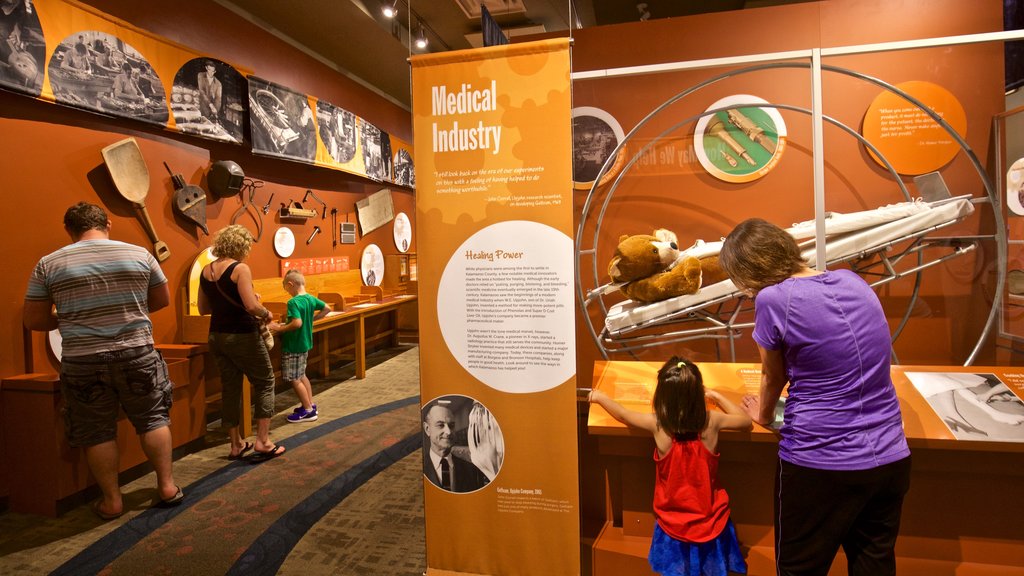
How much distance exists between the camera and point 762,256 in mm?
1402

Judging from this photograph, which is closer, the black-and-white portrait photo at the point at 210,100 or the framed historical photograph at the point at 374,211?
the black-and-white portrait photo at the point at 210,100

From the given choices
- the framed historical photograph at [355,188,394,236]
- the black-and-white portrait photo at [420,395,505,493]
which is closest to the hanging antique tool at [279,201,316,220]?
the framed historical photograph at [355,188,394,236]

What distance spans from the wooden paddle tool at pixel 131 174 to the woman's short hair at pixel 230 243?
0.83 metres

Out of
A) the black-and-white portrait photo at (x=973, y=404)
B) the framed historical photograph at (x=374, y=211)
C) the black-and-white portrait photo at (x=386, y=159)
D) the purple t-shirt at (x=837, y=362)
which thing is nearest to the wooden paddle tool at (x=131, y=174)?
the framed historical photograph at (x=374, y=211)

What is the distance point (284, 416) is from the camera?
4336 millimetres

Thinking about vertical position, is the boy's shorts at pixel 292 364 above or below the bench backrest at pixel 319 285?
below

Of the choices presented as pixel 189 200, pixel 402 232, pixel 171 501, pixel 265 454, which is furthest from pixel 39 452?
pixel 402 232

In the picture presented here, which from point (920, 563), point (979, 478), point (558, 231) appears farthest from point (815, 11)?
point (920, 563)

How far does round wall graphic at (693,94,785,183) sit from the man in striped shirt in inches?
115

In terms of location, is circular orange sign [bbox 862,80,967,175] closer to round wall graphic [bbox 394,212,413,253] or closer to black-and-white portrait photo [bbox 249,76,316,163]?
black-and-white portrait photo [bbox 249,76,316,163]

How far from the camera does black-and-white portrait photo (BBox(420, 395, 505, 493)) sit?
1.86 meters

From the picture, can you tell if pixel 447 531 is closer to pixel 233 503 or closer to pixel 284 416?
pixel 233 503

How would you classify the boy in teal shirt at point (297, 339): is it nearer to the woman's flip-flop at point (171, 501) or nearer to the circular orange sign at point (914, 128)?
the woman's flip-flop at point (171, 501)

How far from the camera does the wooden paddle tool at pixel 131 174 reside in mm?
3329
